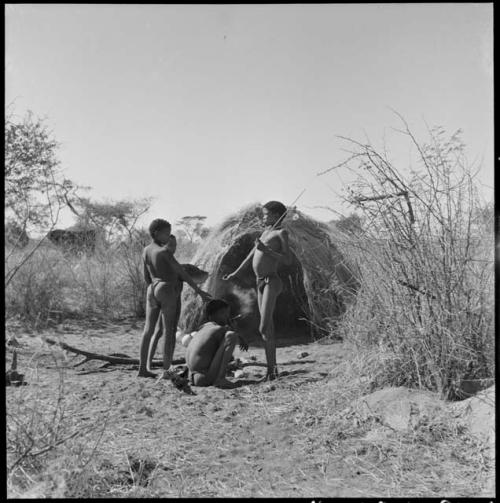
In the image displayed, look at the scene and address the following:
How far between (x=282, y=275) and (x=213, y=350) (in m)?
3.81

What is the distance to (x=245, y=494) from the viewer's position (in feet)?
8.57

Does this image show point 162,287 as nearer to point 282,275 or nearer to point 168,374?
point 168,374

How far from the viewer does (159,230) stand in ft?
17.3

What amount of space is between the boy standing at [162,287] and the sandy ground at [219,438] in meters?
0.35

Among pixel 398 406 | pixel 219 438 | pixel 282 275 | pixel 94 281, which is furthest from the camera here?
pixel 94 281

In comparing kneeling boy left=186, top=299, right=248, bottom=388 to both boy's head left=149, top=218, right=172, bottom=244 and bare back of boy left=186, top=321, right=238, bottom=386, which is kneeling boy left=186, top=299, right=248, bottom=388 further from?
boy's head left=149, top=218, right=172, bottom=244

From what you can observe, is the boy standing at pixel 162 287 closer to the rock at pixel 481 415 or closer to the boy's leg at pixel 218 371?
the boy's leg at pixel 218 371

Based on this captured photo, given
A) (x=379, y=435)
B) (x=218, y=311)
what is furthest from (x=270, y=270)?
(x=379, y=435)

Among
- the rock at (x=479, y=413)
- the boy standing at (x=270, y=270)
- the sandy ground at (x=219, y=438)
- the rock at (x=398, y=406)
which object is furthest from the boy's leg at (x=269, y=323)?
the rock at (x=479, y=413)

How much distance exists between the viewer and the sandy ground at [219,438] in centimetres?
264

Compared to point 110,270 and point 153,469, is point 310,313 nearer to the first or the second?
point 110,270

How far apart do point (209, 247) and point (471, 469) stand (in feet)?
18.8

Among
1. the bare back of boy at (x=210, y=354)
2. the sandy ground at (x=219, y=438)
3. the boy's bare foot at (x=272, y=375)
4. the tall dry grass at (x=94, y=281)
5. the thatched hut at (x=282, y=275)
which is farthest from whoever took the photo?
the tall dry grass at (x=94, y=281)

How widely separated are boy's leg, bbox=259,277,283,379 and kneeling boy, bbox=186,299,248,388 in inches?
19.9
